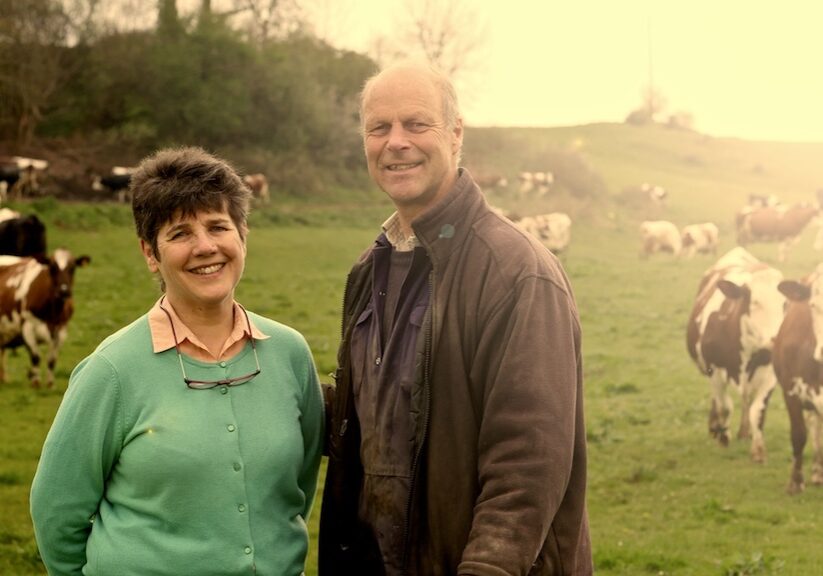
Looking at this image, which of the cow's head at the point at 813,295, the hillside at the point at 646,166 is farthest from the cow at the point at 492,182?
the cow's head at the point at 813,295

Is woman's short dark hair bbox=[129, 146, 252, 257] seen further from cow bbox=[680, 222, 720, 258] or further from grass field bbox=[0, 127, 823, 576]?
cow bbox=[680, 222, 720, 258]

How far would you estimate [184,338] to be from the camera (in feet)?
11.0

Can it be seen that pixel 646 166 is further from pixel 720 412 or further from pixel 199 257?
pixel 199 257

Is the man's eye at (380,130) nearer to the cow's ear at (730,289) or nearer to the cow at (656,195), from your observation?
the cow's ear at (730,289)

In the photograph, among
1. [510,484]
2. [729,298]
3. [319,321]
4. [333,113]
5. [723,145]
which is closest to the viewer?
[510,484]

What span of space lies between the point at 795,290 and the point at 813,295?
0.19 metres

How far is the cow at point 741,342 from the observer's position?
11.5 m

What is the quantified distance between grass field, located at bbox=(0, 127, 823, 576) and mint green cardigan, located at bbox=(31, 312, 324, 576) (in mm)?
4337

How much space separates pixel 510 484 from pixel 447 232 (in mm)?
799

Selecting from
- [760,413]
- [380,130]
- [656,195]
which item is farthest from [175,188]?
[656,195]

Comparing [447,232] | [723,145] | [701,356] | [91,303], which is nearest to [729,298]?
[701,356]

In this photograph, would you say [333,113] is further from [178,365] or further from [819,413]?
[178,365]

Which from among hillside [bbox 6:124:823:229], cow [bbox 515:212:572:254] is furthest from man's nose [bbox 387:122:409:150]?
hillside [bbox 6:124:823:229]

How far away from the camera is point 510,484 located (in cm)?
303
